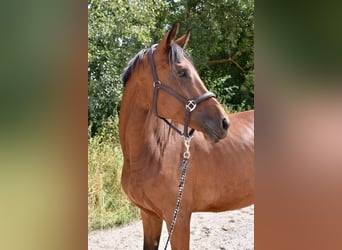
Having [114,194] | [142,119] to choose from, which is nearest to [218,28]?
[114,194]

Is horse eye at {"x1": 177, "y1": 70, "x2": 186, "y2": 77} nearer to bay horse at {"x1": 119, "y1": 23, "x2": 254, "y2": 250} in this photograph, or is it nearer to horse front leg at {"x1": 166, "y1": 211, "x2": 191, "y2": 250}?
bay horse at {"x1": 119, "y1": 23, "x2": 254, "y2": 250}

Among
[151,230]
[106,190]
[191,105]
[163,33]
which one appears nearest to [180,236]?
[151,230]

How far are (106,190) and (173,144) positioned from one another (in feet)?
4.05

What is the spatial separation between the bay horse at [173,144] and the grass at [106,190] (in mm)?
987

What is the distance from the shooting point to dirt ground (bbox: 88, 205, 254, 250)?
7.08 ft

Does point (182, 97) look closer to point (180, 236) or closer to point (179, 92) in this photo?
point (179, 92)

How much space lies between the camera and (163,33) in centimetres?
344

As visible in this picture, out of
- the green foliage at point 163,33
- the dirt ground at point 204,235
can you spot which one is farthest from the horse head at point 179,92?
the green foliage at point 163,33

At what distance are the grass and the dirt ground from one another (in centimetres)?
7

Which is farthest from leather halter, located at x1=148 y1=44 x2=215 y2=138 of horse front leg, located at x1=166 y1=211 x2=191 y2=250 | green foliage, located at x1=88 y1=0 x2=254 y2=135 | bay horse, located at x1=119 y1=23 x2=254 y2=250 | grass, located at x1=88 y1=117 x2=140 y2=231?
green foliage, located at x1=88 y1=0 x2=254 y2=135

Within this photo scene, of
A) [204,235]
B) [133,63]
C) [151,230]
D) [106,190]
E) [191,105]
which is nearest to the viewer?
[191,105]
